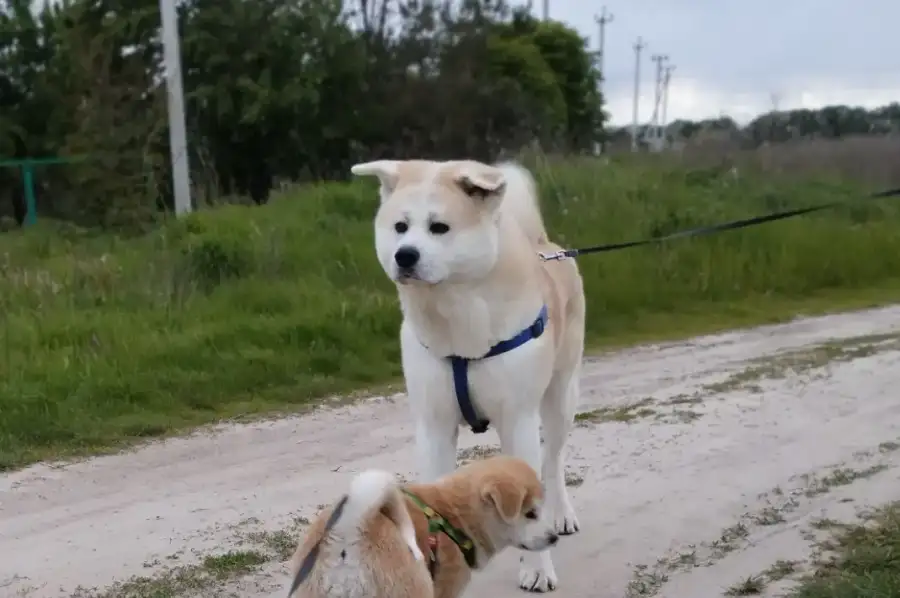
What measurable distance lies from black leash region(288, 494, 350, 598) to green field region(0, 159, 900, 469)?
3.53 meters

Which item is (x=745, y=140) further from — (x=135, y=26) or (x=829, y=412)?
(x=829, y=412)

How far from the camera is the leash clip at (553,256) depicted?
175 inches

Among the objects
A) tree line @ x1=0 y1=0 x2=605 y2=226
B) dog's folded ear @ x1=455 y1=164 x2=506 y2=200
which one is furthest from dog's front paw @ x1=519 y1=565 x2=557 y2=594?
tree line @ x1=0 y1=0 x2=605 y2=226

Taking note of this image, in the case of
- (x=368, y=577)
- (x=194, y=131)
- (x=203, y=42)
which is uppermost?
(x=203, y=42)

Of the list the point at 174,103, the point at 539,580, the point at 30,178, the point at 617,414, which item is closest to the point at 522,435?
the point at 539,580

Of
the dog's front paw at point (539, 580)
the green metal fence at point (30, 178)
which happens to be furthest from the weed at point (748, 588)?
the green metal fence at point (30, 178)

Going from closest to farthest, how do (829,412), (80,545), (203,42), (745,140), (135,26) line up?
(80,545), (829,412), (135,26), (203,42), (745,140)

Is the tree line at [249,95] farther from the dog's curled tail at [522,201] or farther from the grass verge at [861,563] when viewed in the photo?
the grass verge at [861,563]

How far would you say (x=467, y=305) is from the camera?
377cm

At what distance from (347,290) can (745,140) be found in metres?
15.4

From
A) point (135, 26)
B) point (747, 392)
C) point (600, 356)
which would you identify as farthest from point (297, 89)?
point (747, 392)

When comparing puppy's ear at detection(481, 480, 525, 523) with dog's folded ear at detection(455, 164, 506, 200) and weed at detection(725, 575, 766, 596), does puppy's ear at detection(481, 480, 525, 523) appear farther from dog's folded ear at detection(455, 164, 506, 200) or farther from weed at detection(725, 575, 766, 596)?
weed at detection(725, 575, 766, 596)

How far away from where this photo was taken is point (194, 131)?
20.9m

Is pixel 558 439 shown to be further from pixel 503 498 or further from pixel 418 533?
pixel 418 533
